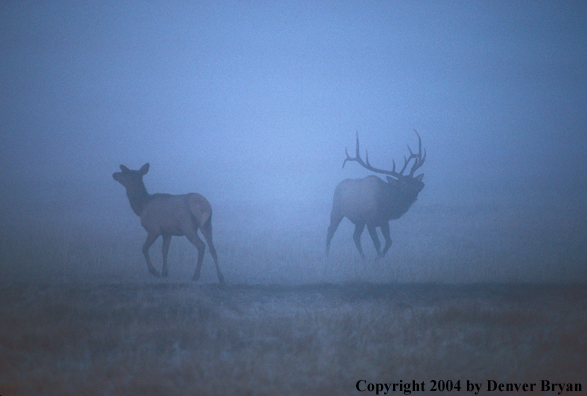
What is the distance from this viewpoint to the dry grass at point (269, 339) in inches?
152

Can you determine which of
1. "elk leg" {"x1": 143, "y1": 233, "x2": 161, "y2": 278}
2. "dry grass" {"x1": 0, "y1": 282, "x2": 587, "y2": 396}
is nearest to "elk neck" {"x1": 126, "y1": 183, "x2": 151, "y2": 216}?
"elk leg" {"x1": 143, "y1": 233, "x2": 161, "y2": 278}

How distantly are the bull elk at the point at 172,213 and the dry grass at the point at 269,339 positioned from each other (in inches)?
32.3

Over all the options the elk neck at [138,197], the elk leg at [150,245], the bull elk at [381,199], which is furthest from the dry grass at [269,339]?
the bull elk at [381,199]

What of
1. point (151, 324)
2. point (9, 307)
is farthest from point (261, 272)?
point (9, 307)

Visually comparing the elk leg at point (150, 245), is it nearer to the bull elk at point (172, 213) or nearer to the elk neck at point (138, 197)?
the bull elk at point (172, 213)

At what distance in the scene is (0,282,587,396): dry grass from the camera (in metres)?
3.86

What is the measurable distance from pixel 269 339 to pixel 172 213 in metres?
3.24

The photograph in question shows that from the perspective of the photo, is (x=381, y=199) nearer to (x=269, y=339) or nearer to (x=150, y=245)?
(x=150, y=245)

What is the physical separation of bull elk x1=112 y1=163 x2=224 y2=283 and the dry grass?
32.3 inches

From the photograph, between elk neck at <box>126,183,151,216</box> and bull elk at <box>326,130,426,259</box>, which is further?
Result: bull elk at <box>326,130,426,259</box>

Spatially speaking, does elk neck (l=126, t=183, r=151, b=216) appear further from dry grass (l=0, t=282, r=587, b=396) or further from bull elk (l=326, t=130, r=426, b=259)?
bull elk (l=326, t=130, r=426, b=259)

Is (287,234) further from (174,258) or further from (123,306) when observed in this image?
(123,306)

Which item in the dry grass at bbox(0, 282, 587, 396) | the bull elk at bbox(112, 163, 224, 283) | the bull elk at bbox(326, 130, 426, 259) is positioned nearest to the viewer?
the dry grass at bbox(0, 282, 587, 396)

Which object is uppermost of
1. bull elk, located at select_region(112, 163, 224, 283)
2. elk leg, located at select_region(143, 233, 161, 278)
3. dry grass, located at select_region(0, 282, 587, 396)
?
bull elk, located at select_region(112, 163, 224, 283)
